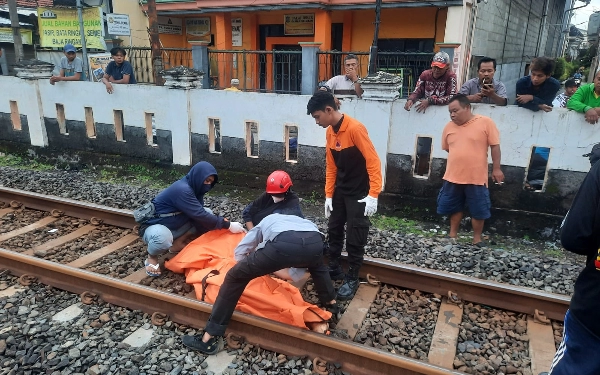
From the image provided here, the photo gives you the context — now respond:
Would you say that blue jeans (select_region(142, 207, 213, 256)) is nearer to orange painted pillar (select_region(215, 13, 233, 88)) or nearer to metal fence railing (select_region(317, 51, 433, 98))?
metal fence railing (select_region(317, 51, 433, 98))

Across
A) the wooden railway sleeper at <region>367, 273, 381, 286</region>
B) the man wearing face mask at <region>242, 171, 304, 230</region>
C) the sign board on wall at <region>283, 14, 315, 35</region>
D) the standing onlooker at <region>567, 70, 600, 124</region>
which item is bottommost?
the wooden railway sleeper at <region>367, 273, 381, 286</region>

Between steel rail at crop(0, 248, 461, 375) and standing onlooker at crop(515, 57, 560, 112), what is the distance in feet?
13.0

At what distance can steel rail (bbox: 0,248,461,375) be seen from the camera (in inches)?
127

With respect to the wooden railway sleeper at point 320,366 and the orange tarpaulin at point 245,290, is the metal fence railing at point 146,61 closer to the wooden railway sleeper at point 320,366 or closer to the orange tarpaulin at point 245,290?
the orange tarpaulin at point 245,290

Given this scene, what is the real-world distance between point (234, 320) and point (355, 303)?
46.4 inches

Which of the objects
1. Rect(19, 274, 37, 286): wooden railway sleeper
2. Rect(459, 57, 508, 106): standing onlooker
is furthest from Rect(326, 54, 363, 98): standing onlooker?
Rect(19, 274, 37, 286): wooden railway sleeper

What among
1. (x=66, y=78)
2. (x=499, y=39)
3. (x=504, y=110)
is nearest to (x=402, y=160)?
(x=504, y=110)

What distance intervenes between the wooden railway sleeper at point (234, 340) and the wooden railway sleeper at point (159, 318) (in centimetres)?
64

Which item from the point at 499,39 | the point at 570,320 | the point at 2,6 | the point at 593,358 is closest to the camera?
the point at 593,358

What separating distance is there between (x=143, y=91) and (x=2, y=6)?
16793mm

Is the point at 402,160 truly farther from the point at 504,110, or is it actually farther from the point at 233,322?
the point at 233,322

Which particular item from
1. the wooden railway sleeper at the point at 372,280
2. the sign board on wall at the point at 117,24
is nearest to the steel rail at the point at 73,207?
the wooden railway sleeper at the point at 372,280

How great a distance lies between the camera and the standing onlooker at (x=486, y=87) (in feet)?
19.1

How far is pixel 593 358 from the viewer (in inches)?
81.8
